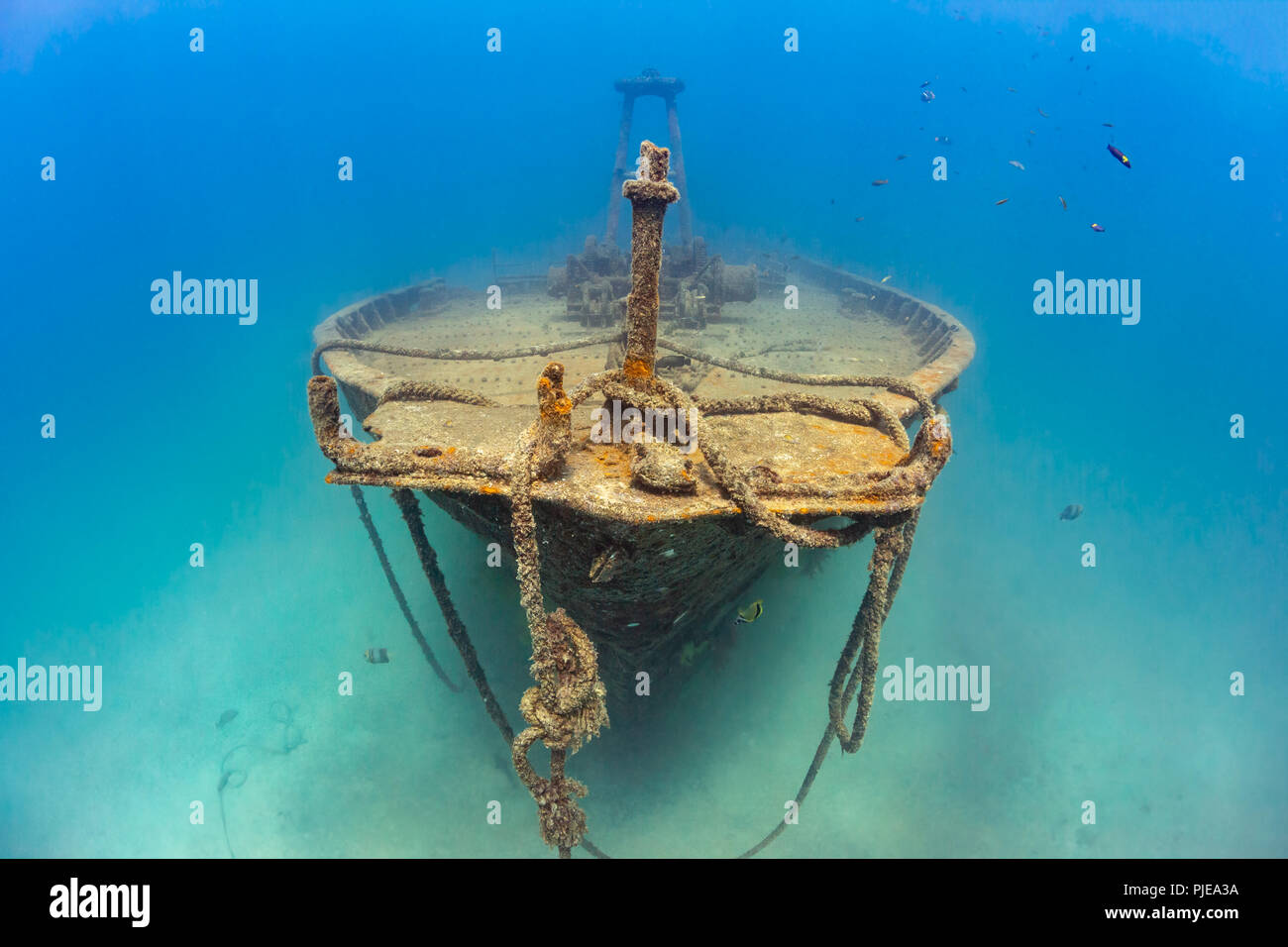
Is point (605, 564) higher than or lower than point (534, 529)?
lower

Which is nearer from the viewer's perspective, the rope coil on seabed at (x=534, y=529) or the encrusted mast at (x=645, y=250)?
the rope coil on seabed at (x=534, y=529)

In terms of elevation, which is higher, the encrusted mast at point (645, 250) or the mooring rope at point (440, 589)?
the encrusted mast at point (645, 250)

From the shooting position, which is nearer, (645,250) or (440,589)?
(645,250)

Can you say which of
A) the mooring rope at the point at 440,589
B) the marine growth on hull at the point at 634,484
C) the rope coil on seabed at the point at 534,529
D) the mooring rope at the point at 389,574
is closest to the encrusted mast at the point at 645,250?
the marine growth on hull at the point at 634,484

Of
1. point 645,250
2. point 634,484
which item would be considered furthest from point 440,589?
point 645,250

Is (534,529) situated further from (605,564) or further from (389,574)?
(389,574)

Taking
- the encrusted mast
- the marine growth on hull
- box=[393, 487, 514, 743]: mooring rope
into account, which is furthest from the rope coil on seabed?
box=[393, 487, 514, 743]: mooring rope

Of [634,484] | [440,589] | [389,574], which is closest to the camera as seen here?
[634,484]

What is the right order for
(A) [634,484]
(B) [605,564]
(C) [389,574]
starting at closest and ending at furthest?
(A) [634,484], (B) [605,564], (C) [389,574]

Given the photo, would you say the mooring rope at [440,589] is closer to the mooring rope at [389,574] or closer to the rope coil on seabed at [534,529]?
the rope coil on seabed at [534,529]
